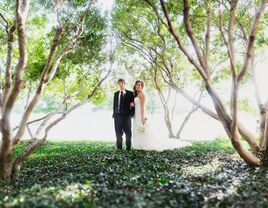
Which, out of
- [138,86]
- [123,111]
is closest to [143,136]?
[123,111]

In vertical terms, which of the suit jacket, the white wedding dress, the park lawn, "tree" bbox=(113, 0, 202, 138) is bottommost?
the park lawn

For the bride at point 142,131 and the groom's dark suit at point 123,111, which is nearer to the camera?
the groom's dark suit at point 123,111

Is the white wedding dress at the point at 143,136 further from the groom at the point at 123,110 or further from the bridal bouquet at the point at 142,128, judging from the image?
the groom at the point at 123,110

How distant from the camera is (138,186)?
708cm

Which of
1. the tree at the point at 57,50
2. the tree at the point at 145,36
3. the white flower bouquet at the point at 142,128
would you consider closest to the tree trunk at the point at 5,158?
the tree at the point at 57,50

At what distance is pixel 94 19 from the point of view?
1520 cm

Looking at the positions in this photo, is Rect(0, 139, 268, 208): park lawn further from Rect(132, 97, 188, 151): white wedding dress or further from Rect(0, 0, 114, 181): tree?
Rect(132, 97, 188, 151): white wedding dress

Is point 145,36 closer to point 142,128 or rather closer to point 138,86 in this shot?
point 138,86

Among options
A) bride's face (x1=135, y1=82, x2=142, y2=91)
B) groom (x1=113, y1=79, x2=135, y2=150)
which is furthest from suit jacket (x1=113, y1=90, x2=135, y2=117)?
bride's face (x1=135, y1=82, x2=142, y2=91)

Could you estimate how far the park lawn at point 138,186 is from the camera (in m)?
5.87

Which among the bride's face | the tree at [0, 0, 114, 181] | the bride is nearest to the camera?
the tree at [0, 0, 114, 181]

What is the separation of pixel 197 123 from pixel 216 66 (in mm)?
31008

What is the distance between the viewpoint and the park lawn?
5867 millimetres

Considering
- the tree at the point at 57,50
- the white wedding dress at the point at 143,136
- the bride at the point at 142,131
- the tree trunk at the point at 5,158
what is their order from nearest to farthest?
the tree trunk at the point at 5,158 → the tree at the point at 57,50 → the bride at the point at 142,131 → the white wedding dress at the point at 143,136
